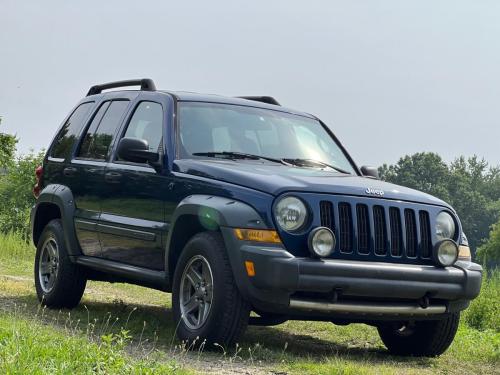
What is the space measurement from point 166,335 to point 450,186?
110 meters

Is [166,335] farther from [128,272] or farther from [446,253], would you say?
[446,253]

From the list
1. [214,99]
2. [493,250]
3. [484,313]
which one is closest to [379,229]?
[214,99]

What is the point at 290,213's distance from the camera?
263 inches

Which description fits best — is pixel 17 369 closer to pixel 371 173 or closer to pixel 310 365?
pixel 310 365

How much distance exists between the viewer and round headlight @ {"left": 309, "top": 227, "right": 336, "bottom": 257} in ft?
21.5

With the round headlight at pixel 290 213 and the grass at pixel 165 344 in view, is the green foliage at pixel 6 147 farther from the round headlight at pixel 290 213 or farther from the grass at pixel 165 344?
the round headlight at pixel 290 213

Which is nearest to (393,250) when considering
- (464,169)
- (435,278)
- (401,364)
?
(435,278)

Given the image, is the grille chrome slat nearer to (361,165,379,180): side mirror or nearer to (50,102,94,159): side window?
(361,165,379,180): side mirror

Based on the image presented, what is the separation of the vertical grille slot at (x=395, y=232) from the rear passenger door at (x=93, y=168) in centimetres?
276

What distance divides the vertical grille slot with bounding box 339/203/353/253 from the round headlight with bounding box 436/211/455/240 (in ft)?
2.76

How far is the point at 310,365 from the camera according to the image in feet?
21.4

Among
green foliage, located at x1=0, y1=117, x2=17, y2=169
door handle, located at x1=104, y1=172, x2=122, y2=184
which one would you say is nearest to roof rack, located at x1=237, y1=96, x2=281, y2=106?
door handle, located at x1=104, y1=172, x2=122, y2=184

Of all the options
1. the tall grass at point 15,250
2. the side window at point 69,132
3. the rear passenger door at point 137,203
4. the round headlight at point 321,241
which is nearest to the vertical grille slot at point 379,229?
the round headlight at point 321,241

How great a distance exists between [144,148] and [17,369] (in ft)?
9.97
